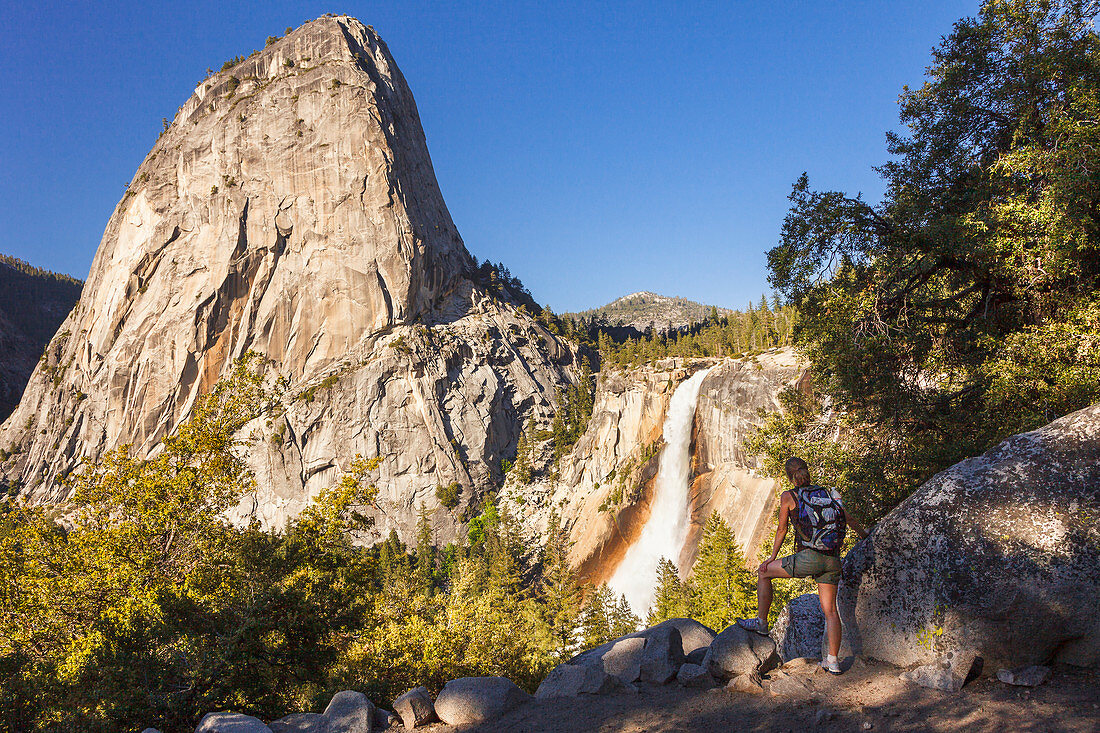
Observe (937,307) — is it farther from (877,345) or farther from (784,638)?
(784,638)

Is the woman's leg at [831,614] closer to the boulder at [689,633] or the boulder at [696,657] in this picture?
the boulder at [696,657]

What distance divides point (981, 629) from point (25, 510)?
48.8 feet

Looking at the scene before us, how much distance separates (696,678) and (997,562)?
3.60m

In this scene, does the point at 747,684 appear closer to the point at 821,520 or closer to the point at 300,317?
the point at 821,520

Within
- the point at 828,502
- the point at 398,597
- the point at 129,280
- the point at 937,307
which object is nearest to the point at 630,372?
the point at 398,597

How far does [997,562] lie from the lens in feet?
18.0

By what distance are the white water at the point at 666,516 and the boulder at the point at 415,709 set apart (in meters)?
50.6

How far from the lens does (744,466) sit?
4969 centimetres

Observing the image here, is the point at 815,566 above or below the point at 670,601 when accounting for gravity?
above

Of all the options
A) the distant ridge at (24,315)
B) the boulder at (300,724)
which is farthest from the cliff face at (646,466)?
the distant ridge at (24,315)

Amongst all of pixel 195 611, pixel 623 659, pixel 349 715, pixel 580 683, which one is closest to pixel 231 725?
pixel 349 715

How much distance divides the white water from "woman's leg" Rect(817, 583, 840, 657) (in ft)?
166

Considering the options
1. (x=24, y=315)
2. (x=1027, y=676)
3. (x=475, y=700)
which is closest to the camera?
(x=1027, y=676)

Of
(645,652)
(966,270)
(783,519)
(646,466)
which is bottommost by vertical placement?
(645,652)
